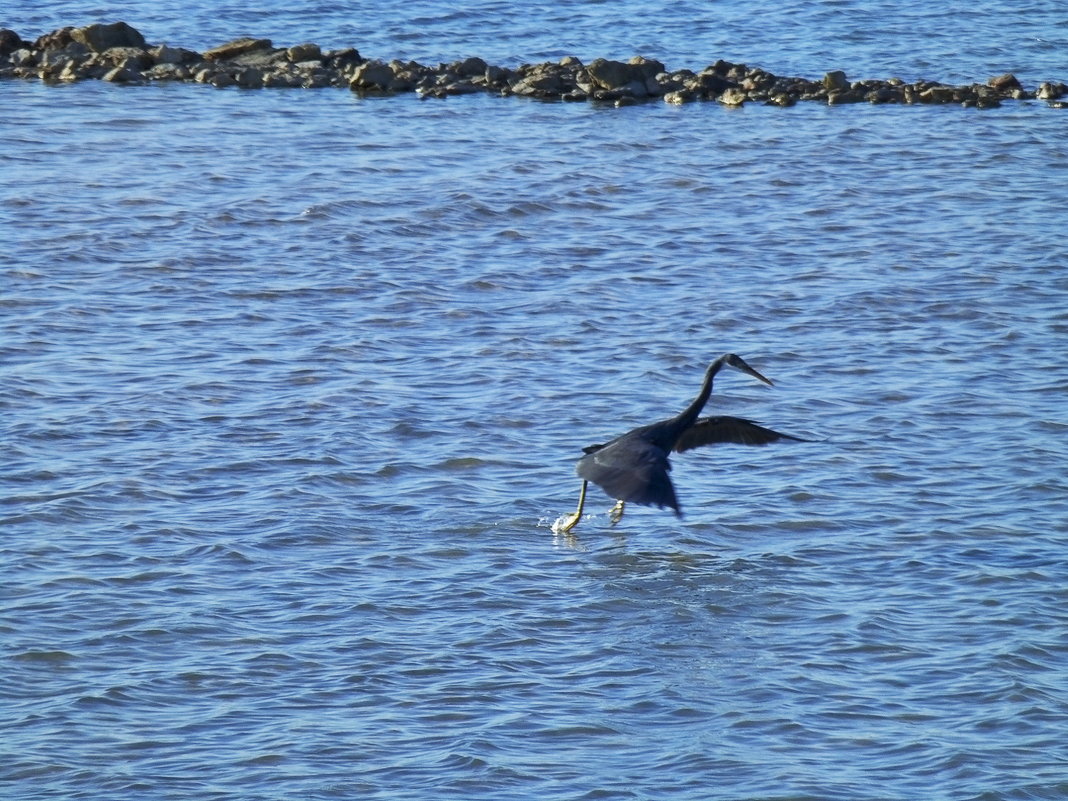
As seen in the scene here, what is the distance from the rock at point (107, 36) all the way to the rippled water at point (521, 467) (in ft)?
12.1

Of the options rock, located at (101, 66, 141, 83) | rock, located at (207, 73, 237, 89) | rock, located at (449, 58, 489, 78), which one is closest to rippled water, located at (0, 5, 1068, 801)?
rock, located at (207, 73, 237, 89)

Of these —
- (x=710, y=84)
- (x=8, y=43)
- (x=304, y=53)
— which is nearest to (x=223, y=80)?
(x=304, y=53)

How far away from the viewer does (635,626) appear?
321 inches

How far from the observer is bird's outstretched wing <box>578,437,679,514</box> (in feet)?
27.5

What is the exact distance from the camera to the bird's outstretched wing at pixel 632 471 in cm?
838

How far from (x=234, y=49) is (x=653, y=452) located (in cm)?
1480

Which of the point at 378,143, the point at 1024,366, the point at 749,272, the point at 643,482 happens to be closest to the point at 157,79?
the point at 378,143

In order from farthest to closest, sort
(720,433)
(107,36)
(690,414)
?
1. (107,36)
2. (720,433)
3. (690,414)

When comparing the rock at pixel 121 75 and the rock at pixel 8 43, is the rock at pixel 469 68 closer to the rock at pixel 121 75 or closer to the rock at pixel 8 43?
the rock at pixel 121 75

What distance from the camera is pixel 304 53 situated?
71.7 ft

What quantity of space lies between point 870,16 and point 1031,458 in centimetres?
1642

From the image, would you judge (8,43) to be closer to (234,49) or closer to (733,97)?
(234,49)

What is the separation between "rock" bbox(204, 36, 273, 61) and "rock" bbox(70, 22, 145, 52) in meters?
0.96

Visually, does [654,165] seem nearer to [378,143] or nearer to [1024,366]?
[378,143]
